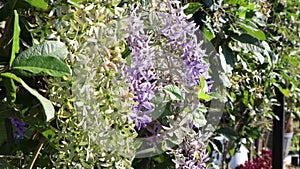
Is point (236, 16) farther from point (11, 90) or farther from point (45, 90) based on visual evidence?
point (11, 90)

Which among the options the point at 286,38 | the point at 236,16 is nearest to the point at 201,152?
the point at 236,16

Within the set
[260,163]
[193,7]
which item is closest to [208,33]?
[193,7]

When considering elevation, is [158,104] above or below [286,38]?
below

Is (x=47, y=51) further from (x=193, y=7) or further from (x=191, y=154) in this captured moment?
(x=193, y=7)

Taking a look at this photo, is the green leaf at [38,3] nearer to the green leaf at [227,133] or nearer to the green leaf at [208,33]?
the green leaf at [208,33]

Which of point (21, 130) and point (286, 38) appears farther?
point (286, 38)

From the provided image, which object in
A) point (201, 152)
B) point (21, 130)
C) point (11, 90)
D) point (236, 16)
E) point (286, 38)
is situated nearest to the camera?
point (11, 90)

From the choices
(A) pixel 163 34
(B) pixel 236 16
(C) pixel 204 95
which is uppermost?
(B) pixel 236 16
